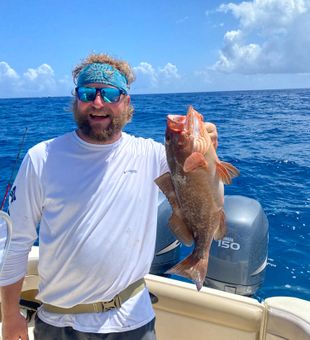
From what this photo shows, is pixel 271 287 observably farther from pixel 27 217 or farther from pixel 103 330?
pixel 27 217

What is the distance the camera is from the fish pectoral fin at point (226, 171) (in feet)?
6.45

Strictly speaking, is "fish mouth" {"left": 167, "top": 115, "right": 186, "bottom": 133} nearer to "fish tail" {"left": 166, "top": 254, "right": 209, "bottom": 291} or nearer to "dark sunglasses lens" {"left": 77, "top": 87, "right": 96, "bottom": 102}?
"dark sunglasses lens" {"left": 77, "top": 87, "right": 96, "bottom": 102}

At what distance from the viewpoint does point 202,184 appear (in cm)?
199

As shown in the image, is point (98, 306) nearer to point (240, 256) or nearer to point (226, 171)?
point (226, 171)

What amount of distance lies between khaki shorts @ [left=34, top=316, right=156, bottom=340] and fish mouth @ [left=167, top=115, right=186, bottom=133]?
1.15m

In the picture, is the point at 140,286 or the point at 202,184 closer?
the point at 202,184

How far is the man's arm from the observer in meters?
2.15

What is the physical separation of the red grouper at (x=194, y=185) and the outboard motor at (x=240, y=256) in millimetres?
1886

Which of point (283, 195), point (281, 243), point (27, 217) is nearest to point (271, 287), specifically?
point (281, 243)

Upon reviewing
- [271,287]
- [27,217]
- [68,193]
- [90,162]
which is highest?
[90,162]

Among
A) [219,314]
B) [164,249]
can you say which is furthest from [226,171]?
[164,249]

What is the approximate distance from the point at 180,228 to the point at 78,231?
0.58 m

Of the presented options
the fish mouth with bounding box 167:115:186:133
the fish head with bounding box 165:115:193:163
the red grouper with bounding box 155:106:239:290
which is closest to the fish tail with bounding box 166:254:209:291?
the red grouper with bounding box 155:106:239:290

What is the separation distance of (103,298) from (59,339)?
0.34 m
